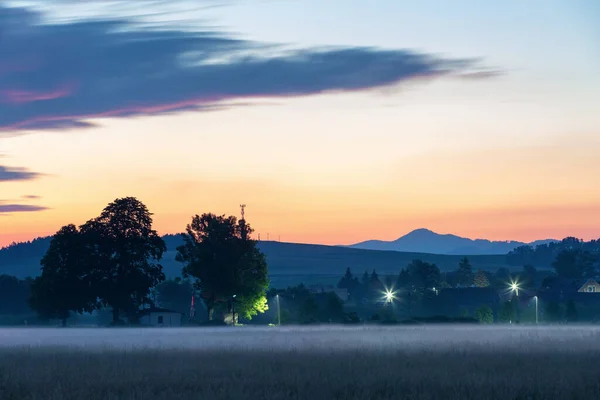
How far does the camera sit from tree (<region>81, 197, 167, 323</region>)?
367 feet

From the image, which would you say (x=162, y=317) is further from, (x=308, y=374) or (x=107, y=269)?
(x=308, y=374)

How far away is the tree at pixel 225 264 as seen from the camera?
12456cm

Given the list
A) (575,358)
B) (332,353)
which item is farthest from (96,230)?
(575,358)

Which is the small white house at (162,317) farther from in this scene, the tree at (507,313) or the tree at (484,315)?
the tree at (507,313)

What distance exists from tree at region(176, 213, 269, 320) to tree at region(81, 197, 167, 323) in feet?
31.9

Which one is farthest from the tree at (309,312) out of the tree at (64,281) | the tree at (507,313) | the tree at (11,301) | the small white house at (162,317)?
the tree at (11,301)

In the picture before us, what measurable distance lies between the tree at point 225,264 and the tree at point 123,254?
971 cm

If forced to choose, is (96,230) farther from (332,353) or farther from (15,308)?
(15,308)

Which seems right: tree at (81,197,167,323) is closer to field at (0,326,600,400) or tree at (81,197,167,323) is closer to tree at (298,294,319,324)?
tree at (298,294,319,324)

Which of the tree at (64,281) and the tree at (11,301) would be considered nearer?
the tree at (64,281)

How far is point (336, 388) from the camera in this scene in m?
28.1

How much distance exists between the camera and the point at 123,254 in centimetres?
11325

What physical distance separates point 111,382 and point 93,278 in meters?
82.7

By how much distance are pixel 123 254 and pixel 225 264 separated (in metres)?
15.6
